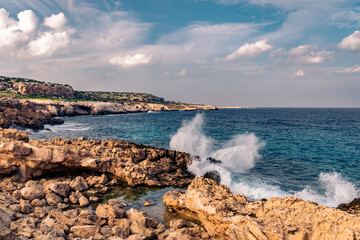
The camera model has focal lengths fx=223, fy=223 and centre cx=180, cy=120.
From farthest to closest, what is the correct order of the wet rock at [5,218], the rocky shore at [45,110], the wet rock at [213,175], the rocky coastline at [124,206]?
the rocky shore at [45,110] → the wet rock at [213,175] → the wet rock at [5,218] → the rocky coastline at [124,206]

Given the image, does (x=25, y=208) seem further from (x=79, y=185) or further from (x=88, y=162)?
(x=88, y=162)

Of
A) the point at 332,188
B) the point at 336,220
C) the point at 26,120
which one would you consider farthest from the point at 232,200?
the point at 26,120

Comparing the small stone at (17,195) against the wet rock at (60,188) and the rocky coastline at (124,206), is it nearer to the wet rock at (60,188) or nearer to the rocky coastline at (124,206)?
the rocky coastline at (124,206)

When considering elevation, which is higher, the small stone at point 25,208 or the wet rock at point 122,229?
the small stone at point 25,208

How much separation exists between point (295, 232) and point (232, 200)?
3201 mm

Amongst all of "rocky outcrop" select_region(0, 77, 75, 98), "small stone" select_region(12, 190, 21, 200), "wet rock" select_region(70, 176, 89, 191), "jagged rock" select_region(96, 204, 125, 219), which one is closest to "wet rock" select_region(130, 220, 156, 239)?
"jagged rock" select_region(96, 204, 125, 219)

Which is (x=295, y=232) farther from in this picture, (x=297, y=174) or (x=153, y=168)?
(x=297, y=174)

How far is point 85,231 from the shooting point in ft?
29.7

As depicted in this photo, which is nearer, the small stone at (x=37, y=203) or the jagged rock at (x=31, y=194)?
the small stone at (x=37, y=203)

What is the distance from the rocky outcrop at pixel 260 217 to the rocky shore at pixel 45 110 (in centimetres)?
4119

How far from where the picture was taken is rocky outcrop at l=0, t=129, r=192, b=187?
14.7 metres

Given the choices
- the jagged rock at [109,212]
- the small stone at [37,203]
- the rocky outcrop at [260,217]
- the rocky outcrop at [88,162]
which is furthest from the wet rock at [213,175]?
the small stone at [37,203]

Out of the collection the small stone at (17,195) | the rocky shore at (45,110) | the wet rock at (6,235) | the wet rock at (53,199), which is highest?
the rocky shore at (45,110)

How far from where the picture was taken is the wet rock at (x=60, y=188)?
13086 mm
